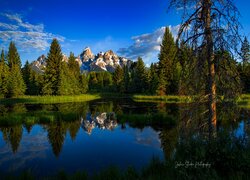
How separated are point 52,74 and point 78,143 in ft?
150

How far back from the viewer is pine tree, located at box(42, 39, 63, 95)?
55197 mm

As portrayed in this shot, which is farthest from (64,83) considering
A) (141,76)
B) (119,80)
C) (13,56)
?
(119,80)

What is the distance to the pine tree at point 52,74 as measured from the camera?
55.2m

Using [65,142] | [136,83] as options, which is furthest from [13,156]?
[136,83]

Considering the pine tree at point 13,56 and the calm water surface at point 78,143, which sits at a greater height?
the pine tree at point 13,56

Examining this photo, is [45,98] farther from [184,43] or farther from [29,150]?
[184,43]

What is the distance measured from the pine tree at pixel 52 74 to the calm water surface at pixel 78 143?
33892 millimetres

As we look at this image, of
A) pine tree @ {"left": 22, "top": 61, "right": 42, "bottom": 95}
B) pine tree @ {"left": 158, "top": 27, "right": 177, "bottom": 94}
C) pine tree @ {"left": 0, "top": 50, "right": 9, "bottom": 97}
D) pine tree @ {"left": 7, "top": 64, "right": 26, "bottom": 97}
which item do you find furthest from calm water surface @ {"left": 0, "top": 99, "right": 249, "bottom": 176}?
pine tree @ {"left": 22, "top": 61, "right": 42, "bottom": 95}

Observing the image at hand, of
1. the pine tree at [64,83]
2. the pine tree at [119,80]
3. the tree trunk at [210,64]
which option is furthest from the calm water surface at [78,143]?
the pine tree at [119,80]

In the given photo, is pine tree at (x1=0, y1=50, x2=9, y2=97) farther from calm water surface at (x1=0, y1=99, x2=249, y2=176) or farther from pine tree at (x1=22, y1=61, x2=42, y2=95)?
calm water surface at (x1=0, y1=99, x2=249, y2=176)

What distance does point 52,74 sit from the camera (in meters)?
56.7

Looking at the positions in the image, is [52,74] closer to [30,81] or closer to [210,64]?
[30,81]

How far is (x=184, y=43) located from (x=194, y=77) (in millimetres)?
1228

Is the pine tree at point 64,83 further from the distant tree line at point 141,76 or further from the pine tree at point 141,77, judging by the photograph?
the pine tree at point 141,77
